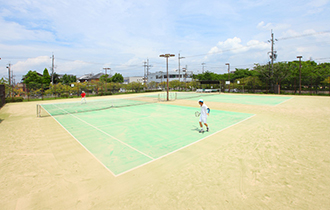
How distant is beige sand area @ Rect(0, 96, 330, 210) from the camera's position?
3.66 meters

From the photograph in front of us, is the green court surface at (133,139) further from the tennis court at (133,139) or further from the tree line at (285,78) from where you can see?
the tree line at (285,78)

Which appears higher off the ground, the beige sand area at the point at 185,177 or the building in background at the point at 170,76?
the building in background at the point at 170,76

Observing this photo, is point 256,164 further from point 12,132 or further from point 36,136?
point 12,132

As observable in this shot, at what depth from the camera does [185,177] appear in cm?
463

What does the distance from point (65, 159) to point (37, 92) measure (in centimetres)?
2992

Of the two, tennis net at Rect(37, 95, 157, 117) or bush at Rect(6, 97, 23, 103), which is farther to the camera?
bush at Rect(6, 97, 23, 103)

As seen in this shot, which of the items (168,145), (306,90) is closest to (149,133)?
(168,145)

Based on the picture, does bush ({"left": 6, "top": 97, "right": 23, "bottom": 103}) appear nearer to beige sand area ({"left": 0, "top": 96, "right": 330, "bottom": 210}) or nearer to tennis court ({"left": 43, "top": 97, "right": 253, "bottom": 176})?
tennis court ({"left": 43, "top": 97, "right": 253, "bottom": 176})

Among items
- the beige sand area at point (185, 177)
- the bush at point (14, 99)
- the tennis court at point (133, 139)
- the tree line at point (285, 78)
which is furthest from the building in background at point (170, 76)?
the beige sand area at point (185, 177)

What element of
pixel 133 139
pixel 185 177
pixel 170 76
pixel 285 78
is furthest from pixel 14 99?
pixel 170 76

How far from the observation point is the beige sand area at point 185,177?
366cm

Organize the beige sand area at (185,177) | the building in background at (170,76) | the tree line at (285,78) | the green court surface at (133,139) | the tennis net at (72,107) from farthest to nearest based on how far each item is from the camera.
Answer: the building in background at (170,76) → the tree line at (285,78) → the tennis net at (72,107) → the green court surface at (133,139) → the beige sand area at (185,177)

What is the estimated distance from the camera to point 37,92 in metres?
29.3

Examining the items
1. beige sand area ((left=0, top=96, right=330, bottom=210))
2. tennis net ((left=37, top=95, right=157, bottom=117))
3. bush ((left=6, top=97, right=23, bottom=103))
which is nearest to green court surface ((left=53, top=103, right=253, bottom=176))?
beige sand area ((left=0, top=96, right=330, bottom=210))
